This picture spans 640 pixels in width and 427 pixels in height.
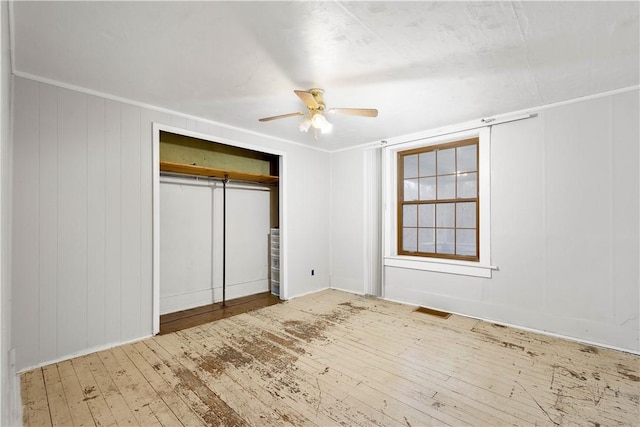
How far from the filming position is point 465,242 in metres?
4.21

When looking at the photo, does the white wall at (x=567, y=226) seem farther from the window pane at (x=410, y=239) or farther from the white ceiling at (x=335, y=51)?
the window pane at (x=410, y=239)

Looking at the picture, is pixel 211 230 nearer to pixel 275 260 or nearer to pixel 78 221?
pixel 275 260

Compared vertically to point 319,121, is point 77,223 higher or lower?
lower

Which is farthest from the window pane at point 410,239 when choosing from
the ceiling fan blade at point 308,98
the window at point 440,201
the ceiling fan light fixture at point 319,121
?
the ceiling fan blade at point 308,98

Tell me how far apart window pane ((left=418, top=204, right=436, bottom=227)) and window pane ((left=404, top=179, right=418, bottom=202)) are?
23 cm

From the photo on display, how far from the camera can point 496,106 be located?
3449mm

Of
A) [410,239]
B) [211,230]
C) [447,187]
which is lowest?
[410,239]

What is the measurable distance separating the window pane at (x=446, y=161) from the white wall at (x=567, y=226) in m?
0.63

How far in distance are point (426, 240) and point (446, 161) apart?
1204 mm

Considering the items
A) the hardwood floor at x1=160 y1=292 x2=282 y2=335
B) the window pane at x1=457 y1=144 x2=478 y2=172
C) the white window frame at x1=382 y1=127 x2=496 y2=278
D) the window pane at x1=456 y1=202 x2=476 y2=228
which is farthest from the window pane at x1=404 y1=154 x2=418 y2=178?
the hardwood floor at x1=160 y1=292 x2=282 y2=335

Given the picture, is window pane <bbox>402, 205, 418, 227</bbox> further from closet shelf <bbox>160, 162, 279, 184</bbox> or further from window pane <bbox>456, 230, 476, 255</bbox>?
closet shelf <bbox>160, 162, 279, 184</bbox>

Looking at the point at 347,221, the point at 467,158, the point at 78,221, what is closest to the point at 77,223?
the point at 78,221

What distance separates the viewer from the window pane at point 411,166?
476cm

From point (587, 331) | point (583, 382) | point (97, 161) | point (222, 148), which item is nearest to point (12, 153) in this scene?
point (97, 161)
